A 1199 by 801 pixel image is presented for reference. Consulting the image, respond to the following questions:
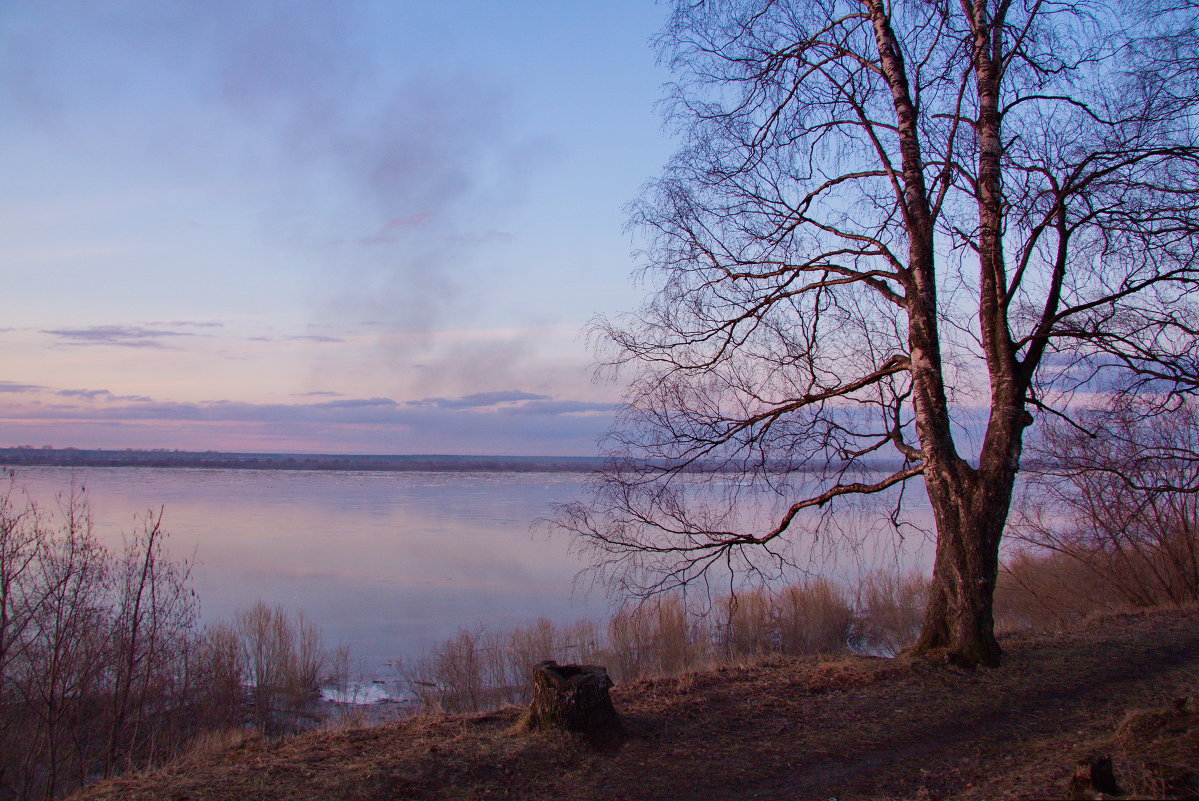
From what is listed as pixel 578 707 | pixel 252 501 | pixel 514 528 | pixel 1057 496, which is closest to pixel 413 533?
pixel 514 528

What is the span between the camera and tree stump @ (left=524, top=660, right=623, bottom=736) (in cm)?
570

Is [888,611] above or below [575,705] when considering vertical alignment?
below

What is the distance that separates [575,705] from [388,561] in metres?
21.1

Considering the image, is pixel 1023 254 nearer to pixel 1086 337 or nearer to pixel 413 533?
pixel 1086 337

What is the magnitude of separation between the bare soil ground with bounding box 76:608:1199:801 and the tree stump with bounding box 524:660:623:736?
0.41 ft

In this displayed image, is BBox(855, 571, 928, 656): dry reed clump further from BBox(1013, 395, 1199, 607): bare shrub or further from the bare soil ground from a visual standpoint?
the bare soil ground

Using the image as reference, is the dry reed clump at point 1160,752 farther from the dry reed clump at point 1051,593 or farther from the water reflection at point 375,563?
the water reflection at point 375,563

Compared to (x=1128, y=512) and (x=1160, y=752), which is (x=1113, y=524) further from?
(x=1160, y=752)

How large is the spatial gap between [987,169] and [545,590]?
1604 cm

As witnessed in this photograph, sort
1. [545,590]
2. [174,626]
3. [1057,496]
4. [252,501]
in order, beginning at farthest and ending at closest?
[252,501] → [545,590] → [1057,496] → [174,626]

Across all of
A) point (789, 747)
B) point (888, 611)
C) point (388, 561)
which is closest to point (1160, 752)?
point (789, 747)

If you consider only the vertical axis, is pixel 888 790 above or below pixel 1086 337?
below

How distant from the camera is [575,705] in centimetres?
570

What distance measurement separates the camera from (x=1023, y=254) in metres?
7.84
